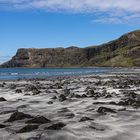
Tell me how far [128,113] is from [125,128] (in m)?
3.33

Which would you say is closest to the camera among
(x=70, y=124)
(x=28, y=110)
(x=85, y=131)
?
(x=85, y=131)

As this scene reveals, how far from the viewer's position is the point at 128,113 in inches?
604

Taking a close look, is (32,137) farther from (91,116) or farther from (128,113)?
(128,113)

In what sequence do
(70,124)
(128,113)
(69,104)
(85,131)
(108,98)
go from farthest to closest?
(108,98), (69,104), (128,113), (70,124), (85,131)

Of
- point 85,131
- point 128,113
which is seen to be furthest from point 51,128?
point 128,113

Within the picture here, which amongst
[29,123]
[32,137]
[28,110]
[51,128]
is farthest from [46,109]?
[32,137]

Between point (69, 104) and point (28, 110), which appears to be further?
point (69, 104)

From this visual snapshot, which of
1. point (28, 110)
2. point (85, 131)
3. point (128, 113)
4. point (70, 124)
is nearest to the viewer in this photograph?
point (85, 131)

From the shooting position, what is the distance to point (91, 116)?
14680 mm

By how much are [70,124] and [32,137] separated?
7.55ft

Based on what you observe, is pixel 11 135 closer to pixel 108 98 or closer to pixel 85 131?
pixel 85 131

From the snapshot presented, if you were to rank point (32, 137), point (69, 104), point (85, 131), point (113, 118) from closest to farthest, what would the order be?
point (32, 137) → point (85, 131) → point (113, 118) → point (69, 104)

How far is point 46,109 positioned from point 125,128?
Answer: 20.3ft

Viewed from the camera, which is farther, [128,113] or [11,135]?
[128,113]
